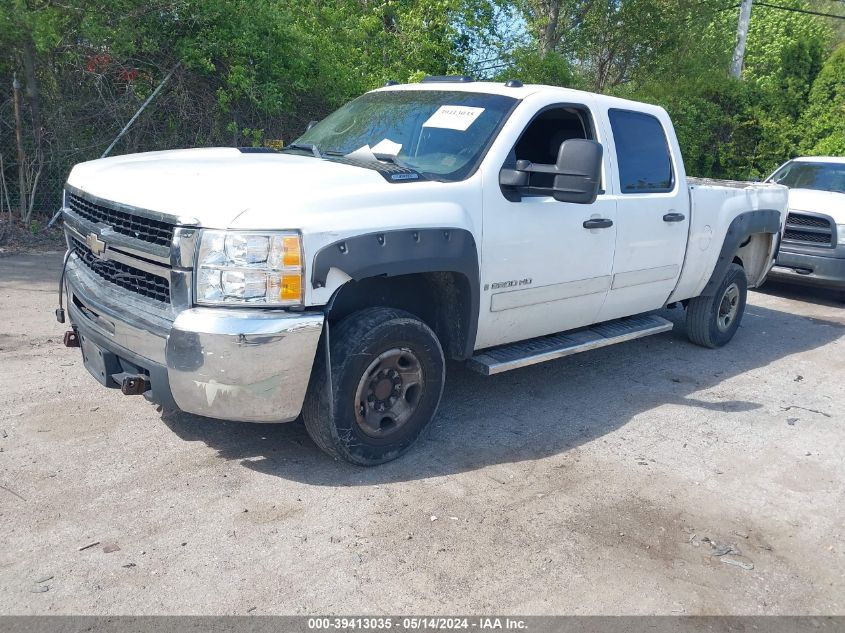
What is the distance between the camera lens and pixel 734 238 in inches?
258

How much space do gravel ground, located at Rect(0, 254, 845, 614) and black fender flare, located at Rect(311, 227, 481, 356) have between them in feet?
3.47

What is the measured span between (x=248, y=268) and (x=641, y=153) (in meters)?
3.38

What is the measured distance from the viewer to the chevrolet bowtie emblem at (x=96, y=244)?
3.94m

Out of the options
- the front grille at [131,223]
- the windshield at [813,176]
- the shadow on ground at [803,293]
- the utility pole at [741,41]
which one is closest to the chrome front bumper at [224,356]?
the front grille at [131,223]

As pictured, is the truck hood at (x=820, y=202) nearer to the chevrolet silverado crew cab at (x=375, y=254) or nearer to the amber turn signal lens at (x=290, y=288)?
the chevrolet silverado crew cab at (x=375, y=254)

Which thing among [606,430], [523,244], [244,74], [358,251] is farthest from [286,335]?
[244,74]

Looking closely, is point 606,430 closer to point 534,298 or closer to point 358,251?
point 534,298

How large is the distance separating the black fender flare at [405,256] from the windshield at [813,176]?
7.97m

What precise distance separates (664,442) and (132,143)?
27.4ft

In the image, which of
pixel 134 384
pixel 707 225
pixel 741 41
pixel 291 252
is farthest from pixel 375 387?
pixel 741 41

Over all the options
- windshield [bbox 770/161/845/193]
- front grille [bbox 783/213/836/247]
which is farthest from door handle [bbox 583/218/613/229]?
windshield [bbox 770/161/845/193]

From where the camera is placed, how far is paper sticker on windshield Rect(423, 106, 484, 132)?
15.2 feet

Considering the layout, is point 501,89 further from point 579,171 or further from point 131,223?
point 131,223

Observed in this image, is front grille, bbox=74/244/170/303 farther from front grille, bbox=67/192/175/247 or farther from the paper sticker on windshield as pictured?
the paper sticker on windshield
